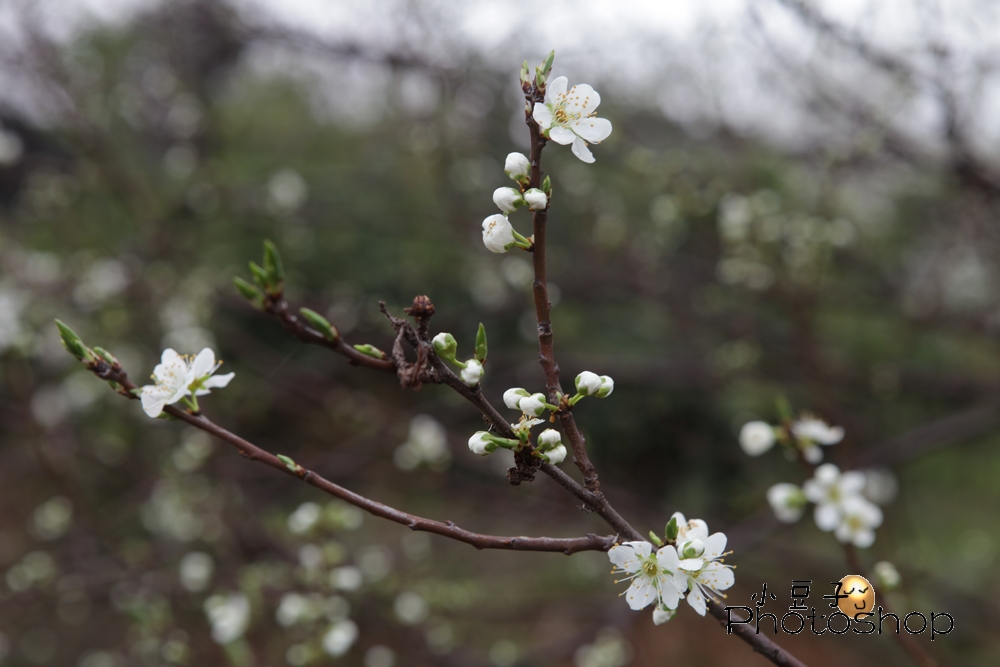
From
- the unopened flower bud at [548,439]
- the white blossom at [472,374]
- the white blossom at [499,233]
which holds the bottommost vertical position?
the unopened flower bud at [548,439]

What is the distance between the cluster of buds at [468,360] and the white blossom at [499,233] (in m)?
0.13

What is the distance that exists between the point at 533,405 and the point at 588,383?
0.11 metres

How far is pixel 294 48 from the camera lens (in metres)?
4.12

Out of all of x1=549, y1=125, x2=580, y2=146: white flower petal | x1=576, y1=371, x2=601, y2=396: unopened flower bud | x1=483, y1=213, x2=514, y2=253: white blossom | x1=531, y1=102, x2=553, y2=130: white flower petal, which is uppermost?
x1=549, y1=125, x2=580, y2=146: white flower petal

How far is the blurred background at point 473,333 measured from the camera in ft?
8.73

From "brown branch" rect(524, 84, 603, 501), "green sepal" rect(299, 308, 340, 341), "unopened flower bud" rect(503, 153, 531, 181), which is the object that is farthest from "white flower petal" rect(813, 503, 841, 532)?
"green sepal" rect(299, 308, 340, 341)

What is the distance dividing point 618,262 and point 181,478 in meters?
2.49

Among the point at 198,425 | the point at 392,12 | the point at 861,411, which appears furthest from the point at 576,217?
the point at 198,425

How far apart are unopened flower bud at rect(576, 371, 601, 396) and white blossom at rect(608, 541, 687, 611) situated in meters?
0.21

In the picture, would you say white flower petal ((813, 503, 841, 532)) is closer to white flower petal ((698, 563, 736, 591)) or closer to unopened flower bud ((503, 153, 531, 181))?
white flower petal ((698, 563, 736, 591))

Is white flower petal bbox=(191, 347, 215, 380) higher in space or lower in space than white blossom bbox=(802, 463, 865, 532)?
lower

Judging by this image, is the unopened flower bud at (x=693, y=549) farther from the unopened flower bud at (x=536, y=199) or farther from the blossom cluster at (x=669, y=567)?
the unopened flower bud at (x=536, y=199)

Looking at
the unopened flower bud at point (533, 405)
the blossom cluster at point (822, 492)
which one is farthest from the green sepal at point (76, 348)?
the blossom cluster at point (822, 492)

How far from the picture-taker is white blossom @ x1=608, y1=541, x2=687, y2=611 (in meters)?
0.84
